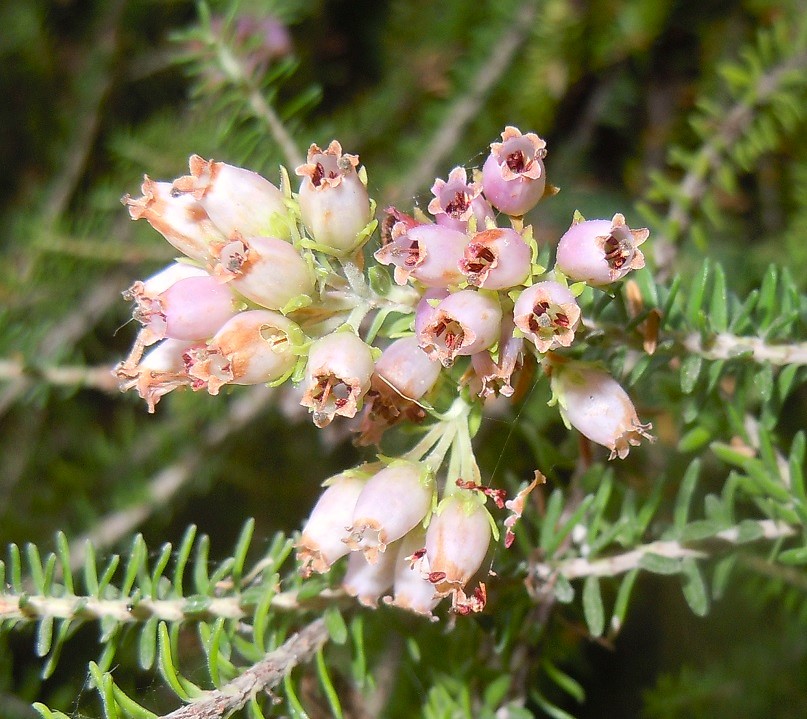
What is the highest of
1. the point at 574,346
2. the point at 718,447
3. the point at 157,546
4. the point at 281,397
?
the point at 574,346

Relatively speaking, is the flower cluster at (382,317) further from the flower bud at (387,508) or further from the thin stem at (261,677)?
the thin stem at (261,677)

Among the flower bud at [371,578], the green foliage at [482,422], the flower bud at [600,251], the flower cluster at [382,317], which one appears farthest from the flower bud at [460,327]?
the flower bud at [371,578]

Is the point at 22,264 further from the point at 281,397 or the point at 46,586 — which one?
the point at 46,586

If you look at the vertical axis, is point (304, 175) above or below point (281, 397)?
above

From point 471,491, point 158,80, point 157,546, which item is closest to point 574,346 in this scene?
point 471,491

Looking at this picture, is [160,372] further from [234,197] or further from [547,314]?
[547,314]

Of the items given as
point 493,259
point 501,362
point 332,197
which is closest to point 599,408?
point 501,362
